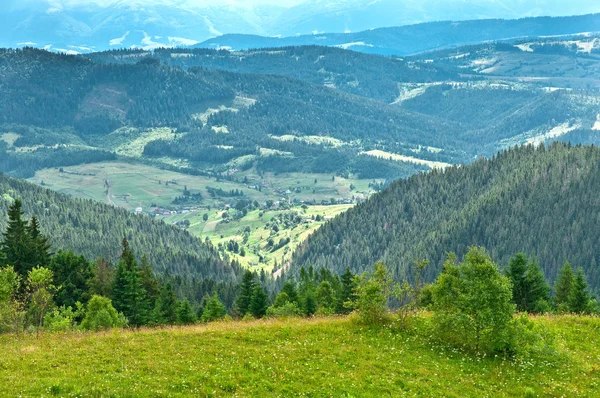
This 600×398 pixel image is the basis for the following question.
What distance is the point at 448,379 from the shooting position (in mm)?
54281

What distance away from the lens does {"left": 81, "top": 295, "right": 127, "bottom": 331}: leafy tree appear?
8862cm

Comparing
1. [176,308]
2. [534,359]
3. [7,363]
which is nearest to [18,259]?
[176,308]

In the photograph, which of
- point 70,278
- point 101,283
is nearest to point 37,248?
point 70,278

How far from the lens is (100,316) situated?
294 feet

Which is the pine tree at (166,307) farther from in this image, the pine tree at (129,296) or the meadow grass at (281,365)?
the meadow grass at (281,365)

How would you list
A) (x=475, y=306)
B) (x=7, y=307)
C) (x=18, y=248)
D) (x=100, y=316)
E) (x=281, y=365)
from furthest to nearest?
(x=18, y=248) < (x=100, y=316) < (x=7, y=307) < (x=475, y=306) < (x=281, y=365)

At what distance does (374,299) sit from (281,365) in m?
15.3

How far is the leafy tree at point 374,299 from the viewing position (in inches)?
2638

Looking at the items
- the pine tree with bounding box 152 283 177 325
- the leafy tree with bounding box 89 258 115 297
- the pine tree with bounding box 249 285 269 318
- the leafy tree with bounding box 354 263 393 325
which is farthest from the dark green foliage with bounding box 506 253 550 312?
the leafy tree with bounding box 89 258 115 297

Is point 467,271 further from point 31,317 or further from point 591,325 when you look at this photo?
point 31,317

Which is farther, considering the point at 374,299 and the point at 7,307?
the point at 7,307

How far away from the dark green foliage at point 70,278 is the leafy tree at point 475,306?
80690 millimetres

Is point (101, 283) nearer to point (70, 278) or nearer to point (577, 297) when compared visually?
point (70, 278)

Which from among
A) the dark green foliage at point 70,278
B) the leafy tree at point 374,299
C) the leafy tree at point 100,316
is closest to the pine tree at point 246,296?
the dark green foliage at point 70,278
